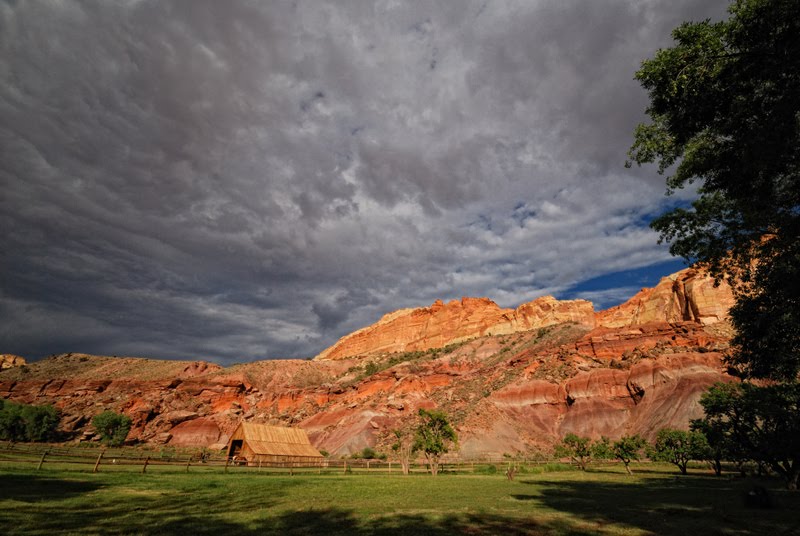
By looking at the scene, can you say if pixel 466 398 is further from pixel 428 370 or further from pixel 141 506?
pixel 141 506

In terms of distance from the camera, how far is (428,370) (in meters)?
105

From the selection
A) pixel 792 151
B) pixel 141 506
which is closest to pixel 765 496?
pixel 792 151

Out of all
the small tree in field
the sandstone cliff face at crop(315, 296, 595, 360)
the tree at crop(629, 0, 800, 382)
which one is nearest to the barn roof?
the small tree in field

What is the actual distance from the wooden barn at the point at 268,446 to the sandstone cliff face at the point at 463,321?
102 m

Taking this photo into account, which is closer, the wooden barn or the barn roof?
the wooden barn

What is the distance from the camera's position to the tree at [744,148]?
31.6ft

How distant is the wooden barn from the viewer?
164 feet

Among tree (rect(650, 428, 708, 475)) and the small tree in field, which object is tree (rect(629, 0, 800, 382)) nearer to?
tree (rect(650, 428, 708, 475))

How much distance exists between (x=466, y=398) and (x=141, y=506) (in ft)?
255

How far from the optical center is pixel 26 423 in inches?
3066

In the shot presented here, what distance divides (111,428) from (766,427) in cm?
10966

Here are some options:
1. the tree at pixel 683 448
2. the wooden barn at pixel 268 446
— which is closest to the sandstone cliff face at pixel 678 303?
the tree at pixel 683 448

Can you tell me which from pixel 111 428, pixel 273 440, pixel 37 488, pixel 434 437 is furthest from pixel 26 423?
pixel 37 488

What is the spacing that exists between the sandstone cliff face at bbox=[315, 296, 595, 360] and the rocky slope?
1.12 m
